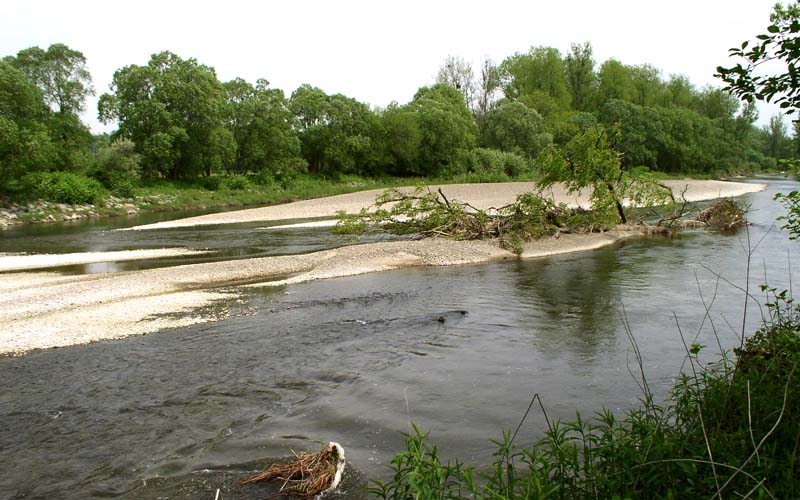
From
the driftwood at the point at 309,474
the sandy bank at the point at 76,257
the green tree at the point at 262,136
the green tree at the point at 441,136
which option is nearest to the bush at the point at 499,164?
the green tree at the point at 441,136

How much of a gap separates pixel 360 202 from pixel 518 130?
3519 centimetres

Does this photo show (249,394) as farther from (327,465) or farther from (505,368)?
(505,368)

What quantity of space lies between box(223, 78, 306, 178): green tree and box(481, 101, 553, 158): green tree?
28.7 metres

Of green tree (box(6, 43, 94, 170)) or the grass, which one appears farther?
green tree (box(6, 43, 94, 170))

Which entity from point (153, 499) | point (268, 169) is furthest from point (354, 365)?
point (268, 169)

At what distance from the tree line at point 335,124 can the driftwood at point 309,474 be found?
33958mm

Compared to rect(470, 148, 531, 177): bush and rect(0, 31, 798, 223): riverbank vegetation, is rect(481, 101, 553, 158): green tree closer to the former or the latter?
rect(0, 31, 798, 223): riverbank vegetation

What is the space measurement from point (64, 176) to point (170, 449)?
167 ft

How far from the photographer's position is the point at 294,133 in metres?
73.3

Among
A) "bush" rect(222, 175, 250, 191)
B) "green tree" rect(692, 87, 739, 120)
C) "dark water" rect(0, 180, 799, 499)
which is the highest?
"green tree" rect(692, 87, 739, 120)

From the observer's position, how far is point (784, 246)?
2373 cm

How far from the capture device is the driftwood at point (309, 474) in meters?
6.84

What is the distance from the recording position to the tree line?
55.3 meters

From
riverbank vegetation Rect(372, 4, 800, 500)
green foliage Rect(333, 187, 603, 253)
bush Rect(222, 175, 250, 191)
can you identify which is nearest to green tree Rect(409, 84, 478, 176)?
bush Rect(222, 175, 250, 191)
